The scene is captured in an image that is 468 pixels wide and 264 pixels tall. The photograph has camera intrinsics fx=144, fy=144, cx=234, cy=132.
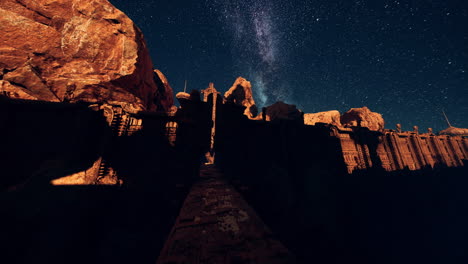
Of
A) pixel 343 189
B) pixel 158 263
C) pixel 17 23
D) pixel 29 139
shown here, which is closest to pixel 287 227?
pixel 343 189

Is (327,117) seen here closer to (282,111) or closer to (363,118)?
(363,118)

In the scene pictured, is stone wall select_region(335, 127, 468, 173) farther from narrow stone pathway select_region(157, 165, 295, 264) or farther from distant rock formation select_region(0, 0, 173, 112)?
distant rock formation select_region(0, 0, 173, 112)

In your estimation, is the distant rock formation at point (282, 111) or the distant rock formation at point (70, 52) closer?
the distant rock formation at point (70, 52)

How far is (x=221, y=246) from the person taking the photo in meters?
3.37

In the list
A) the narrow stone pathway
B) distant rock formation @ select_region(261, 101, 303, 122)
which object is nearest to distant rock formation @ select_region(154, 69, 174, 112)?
distant rock formation @ select_region(261, 101, 303, 122)

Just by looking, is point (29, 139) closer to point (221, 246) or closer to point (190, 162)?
point (190, 162)

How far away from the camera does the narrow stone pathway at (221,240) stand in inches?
115

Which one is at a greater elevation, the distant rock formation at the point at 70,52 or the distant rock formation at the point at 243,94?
the distant rock formation at the point at 243,94

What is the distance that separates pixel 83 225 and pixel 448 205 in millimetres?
33629

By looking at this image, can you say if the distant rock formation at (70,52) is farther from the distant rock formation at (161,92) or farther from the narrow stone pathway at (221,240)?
the narrow stone pathway at (221,240)

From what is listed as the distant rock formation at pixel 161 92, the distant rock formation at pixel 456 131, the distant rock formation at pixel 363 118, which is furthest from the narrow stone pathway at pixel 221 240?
the distant rock formation at pixel 456 131

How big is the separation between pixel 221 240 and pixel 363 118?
28.0 m

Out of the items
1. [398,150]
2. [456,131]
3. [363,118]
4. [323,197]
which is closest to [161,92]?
[323,197]

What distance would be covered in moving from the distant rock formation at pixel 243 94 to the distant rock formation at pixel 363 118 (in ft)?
54.0
